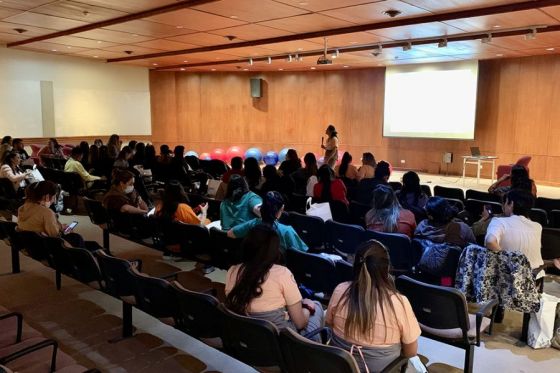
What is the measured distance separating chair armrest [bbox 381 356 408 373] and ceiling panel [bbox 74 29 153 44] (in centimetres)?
909

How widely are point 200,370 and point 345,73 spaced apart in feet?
45.7

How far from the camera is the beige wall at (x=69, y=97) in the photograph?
1261 cm

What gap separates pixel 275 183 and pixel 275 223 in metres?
3.03

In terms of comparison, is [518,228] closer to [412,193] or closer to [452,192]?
[412,193]

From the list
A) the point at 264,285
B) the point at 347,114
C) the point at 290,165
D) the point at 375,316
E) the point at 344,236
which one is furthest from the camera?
the point at 347,114

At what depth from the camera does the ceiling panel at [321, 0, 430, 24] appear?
22.8 feet

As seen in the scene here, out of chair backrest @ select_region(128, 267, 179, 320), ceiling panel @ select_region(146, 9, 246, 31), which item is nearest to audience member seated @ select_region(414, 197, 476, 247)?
chair backrest @ select_region(128, 267, 179, 320)

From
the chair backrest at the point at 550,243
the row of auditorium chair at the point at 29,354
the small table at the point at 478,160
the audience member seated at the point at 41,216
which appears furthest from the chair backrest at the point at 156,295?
the small table at the point at 478,160

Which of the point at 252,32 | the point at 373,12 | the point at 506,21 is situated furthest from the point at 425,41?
the point at 252,32

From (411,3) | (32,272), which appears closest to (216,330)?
(32,272)

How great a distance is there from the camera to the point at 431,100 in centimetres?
1366

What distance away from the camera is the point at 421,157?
14.6 m

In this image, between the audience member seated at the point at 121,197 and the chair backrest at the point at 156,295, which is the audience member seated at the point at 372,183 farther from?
the chair backrest at the point at 156,295

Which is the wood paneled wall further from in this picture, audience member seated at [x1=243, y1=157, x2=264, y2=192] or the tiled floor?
audience member seated at [x1=243, y1=157, x2=264, y2=192]
